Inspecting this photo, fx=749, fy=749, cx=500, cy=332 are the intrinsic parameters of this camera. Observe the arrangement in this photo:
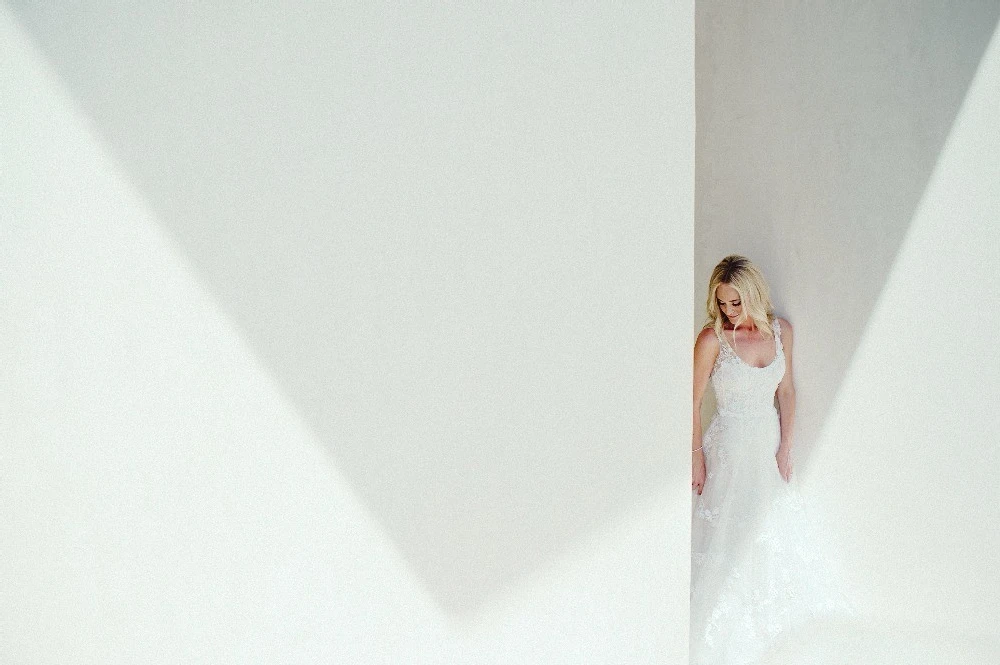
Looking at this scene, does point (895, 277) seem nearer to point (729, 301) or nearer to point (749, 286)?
point (749, 286)

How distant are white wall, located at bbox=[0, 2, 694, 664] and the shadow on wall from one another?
216 centimetres

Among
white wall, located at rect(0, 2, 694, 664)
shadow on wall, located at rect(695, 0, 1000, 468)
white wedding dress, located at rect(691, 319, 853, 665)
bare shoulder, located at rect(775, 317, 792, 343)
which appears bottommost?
white wedding dress, located at rect(691, 319, 853, 665)

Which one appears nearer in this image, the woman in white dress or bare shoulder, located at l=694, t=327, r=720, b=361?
the woman in white dress

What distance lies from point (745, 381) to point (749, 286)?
0.49m


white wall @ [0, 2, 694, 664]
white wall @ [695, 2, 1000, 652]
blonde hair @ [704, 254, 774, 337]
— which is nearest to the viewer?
white wall @ [0, 2, 694, 664]

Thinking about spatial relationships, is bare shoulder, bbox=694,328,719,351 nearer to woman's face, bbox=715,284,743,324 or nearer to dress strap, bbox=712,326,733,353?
dress strap, bbox=712,326,733,353

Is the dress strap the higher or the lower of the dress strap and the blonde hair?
the lower

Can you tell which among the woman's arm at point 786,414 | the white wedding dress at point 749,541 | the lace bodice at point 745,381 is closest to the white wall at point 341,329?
the white wedding dress at point 749,541

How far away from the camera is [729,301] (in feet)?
11.9

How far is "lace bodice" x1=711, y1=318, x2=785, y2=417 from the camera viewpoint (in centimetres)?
364

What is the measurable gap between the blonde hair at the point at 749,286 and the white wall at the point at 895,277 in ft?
0.39

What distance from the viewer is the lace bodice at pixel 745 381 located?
364cm

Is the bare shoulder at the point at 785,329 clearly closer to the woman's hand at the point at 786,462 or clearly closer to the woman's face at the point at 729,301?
the woman's face at the point at 729,301

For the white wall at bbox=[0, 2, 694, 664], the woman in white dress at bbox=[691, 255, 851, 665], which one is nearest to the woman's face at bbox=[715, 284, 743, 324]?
the woman in white dress at bbox=[691, 255, 851, 665]
